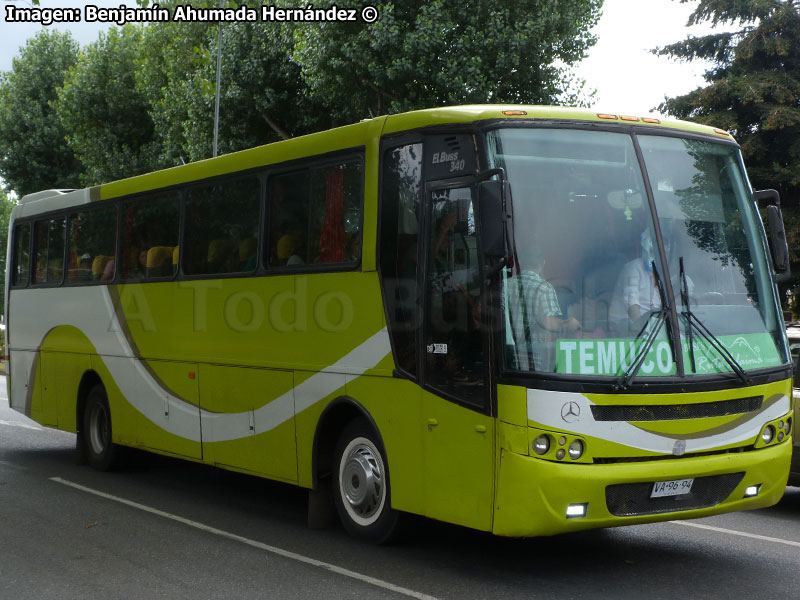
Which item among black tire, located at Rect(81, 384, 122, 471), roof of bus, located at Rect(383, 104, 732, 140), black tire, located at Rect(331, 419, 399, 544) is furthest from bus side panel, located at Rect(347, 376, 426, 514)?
black tire, located at Rect(81, 384, 122, 471)

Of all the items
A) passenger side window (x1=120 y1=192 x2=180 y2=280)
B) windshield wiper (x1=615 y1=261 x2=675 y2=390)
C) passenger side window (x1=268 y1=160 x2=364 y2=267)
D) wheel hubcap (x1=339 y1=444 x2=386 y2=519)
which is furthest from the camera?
passenger side window (x1=120 y1=192 x2=180 y2=280)

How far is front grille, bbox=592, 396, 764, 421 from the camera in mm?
6328

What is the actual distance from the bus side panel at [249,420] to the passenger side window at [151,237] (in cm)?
141

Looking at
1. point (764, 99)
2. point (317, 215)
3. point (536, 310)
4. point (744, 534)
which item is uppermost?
point (764, 99)

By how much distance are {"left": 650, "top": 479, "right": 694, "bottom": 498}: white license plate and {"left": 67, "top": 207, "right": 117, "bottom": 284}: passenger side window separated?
723 centimetres

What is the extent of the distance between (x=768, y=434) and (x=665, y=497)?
1002 mm

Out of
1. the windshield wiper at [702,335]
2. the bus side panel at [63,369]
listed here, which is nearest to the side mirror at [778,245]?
the windshield wiper at [702,335]

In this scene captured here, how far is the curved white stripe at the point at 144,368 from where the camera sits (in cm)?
804

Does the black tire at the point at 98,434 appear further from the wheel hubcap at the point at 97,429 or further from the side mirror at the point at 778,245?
the side mirror at the point at 778,245

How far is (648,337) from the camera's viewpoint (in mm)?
6484

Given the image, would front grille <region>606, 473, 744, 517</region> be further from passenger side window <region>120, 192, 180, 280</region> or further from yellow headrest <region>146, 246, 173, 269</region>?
yellow headrest <region>146, 246, 173, 269</region>

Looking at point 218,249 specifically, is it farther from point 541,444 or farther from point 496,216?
point 541,444

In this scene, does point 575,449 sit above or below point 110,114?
below

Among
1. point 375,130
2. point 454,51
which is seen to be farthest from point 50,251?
point 454,51
